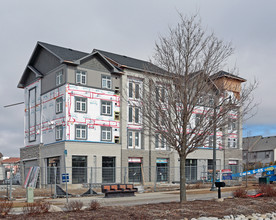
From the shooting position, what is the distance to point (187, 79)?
49.0 feet

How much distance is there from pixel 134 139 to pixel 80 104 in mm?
7852

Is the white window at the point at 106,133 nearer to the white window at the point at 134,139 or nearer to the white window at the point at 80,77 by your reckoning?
the white window at the point at 134,139

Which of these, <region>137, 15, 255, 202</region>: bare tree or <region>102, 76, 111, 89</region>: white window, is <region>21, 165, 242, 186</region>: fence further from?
<region>137, 15, 255, 202</region>: bare tree

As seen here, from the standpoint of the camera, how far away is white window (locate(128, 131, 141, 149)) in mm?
42062

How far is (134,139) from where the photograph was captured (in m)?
42.5

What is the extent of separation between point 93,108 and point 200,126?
990 inches

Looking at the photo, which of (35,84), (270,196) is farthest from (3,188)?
(270,196)

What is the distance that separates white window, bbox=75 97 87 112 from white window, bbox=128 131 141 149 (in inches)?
254

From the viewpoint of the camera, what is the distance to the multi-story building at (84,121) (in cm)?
3728

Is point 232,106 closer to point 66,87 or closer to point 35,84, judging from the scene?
point 66,87

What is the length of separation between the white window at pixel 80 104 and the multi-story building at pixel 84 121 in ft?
0.10

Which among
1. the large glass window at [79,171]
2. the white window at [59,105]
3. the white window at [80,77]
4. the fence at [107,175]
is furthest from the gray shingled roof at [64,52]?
the fence at [107,175]

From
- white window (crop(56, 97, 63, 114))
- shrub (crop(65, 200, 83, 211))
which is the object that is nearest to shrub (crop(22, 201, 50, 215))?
shrub (crop(65, 200, 83, 211))

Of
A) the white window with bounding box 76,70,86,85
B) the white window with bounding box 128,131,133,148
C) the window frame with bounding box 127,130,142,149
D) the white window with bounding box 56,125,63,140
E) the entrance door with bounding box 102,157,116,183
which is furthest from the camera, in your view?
the white window with bounding box 128,131,133,148
